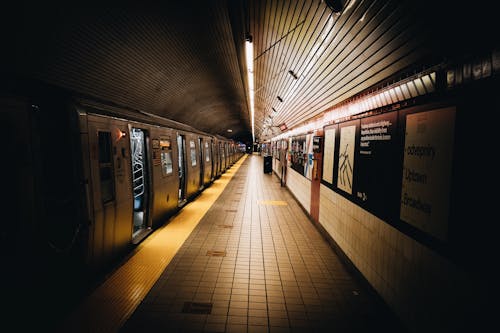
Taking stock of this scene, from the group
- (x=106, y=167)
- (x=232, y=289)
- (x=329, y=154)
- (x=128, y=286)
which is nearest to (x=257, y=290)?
(x=232, y=289)

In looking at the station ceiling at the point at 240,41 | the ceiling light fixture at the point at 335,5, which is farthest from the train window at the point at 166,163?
the ceiling light fixture at the point at 335,5

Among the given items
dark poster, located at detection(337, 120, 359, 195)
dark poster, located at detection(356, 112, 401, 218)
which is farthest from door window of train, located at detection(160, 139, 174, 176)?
dark poster, located at detection(356, 112, 401, 218)

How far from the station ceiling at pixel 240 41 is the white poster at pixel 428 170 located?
19.1 inches

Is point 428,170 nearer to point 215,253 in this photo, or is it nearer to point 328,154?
point 328,154

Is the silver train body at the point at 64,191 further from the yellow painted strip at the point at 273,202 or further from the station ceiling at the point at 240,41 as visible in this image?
the yellow painted strip at the point at 273,202

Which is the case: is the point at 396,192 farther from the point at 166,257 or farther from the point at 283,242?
the point at 166,257

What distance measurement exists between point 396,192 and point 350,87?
186 centimetres

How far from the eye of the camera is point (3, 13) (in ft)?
8.42

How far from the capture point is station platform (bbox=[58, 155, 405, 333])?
8.22 feet

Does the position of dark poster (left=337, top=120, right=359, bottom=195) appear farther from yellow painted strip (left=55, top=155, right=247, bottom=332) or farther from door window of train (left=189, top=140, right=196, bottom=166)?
door window of train (left=189, top=140, right=196, bottom=166)

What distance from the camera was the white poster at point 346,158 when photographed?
3662 mm

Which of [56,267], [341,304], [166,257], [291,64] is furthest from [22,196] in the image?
[291,64]

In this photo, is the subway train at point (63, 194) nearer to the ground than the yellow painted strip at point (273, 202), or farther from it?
farther from it

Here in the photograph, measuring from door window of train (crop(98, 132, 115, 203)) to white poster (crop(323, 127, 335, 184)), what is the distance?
3485mm
